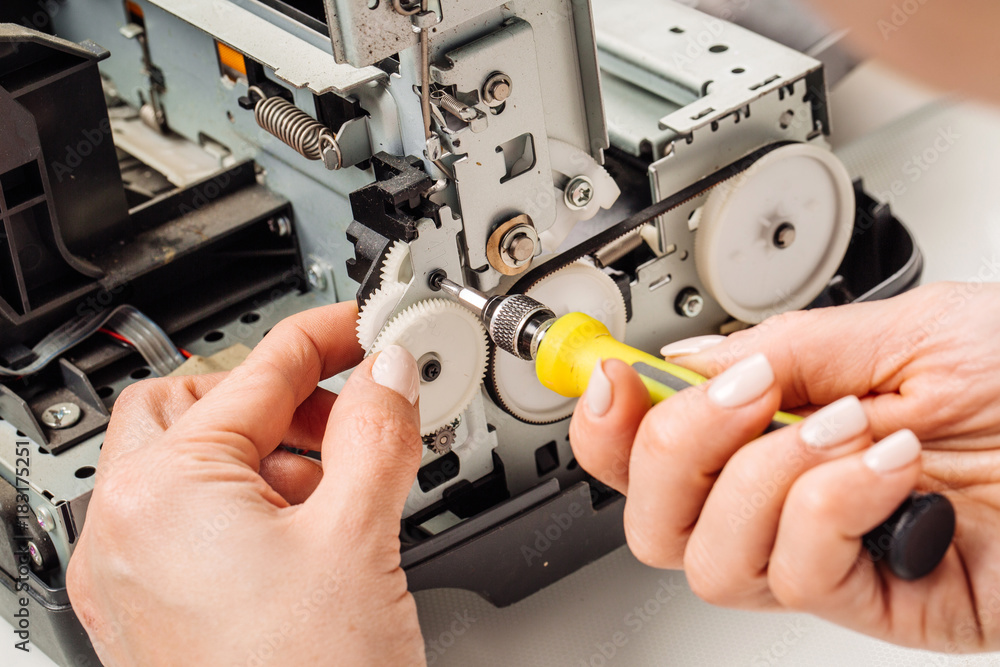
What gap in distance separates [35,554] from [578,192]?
982 millimetres

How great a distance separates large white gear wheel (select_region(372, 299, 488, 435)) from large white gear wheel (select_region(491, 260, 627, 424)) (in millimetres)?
71

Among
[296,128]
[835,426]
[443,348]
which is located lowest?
[443,348]

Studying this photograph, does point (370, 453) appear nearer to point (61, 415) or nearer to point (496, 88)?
point (496, 88)

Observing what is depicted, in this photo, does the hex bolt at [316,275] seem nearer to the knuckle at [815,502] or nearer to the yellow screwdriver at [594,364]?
the yellow screwdriver at [594,364]

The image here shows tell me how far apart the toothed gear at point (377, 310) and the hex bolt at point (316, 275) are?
46cm

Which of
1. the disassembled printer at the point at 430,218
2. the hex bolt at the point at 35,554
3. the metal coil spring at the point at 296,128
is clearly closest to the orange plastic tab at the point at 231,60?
the disassembled printer at the point at 430,218

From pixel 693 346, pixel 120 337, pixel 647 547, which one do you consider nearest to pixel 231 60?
pixel 120 337

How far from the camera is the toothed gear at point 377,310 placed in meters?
1.58

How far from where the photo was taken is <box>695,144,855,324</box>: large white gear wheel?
6.29ft

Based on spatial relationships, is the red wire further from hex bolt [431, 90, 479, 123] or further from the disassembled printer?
hex bolt [431, 90, 479, 123]

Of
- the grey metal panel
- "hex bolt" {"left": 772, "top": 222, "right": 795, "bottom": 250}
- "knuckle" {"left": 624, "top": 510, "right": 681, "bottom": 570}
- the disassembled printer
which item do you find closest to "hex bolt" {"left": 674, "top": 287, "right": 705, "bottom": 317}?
the disassembled printer

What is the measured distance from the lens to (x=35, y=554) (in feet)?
5.68

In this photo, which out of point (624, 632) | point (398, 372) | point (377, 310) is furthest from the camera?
point (624, 632)

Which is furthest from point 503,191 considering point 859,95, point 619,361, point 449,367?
point 859,95
